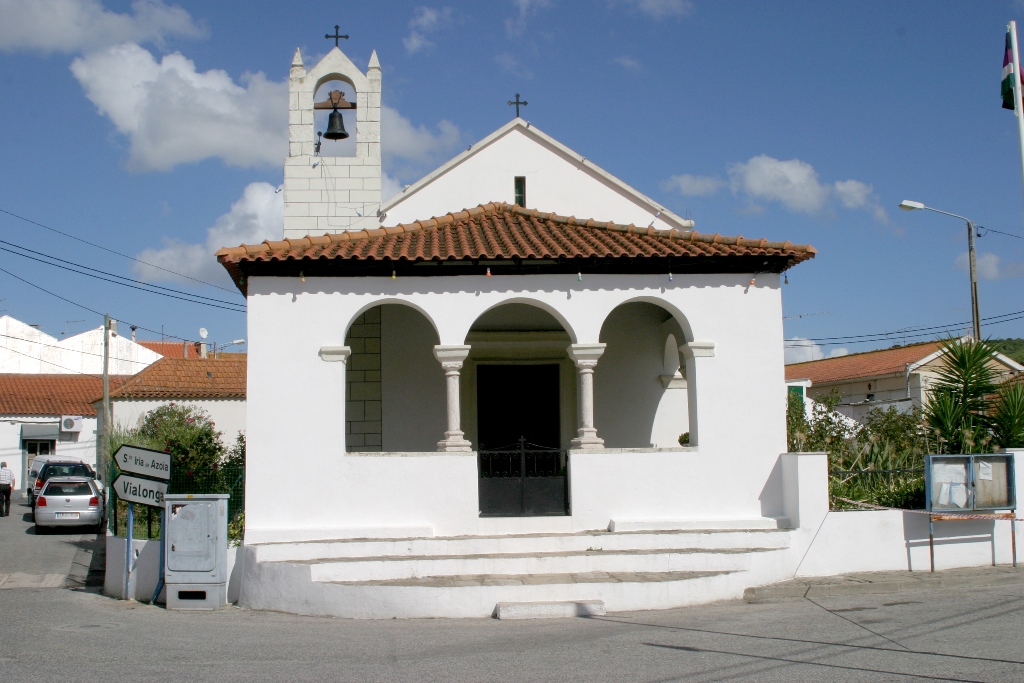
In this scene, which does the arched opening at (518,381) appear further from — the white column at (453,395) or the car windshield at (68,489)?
the car windshield at (68,489)

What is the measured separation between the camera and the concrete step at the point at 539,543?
11.1 meters

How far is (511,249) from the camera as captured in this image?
12.0m

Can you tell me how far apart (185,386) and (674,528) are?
81.6ft

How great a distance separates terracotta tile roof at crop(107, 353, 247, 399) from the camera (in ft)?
104

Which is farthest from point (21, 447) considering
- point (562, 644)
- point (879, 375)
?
point (562, 644)

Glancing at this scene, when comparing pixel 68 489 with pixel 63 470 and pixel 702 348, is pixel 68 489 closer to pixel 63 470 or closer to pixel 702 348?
pixel 63 470

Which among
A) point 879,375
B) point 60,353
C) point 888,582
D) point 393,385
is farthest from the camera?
point 60,353

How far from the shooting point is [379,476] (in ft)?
38.4

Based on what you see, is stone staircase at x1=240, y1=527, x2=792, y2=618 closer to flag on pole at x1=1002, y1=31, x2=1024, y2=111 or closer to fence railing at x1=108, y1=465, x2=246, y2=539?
fence railing at x1=108, y1=465, x2=246, y2=539

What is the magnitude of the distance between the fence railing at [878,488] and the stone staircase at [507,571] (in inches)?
87.7

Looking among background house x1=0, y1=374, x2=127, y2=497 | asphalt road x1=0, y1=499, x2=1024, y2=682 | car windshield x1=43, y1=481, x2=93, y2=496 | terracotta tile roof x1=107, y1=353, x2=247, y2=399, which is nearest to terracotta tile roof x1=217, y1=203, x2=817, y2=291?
asphalt road x1=0, y1=499, x2=1024, y2=682

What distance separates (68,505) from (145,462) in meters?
11.1

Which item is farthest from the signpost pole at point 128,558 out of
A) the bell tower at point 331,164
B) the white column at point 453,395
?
the bell tower at point 331,164

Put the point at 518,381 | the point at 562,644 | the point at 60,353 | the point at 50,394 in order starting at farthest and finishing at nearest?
the point at 60,353
the point at 50,394
the point at 518,381
the point at 562,644
